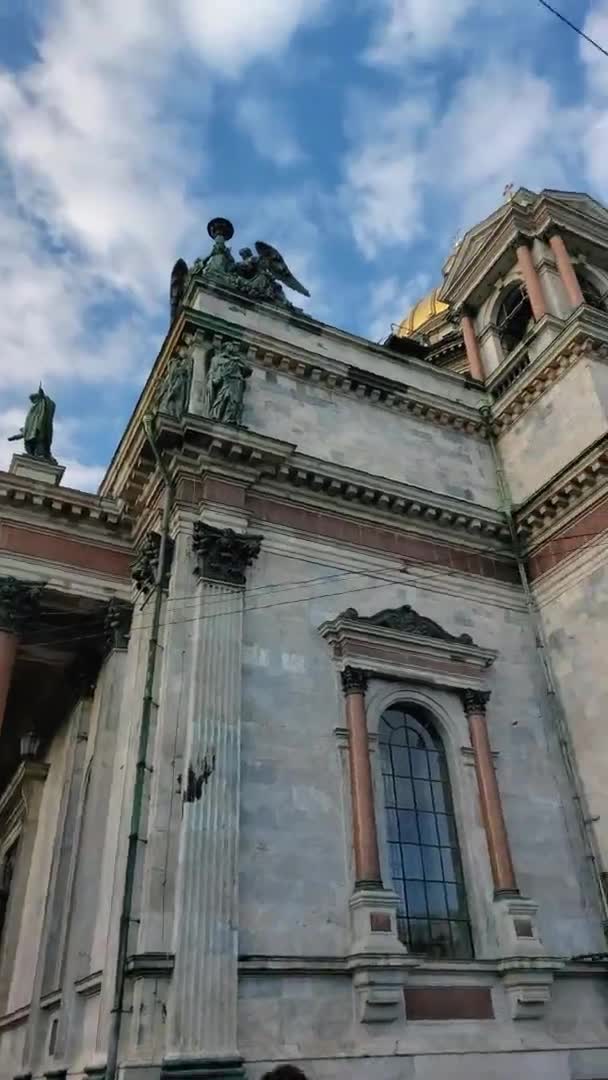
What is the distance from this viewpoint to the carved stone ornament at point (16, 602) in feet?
55.0

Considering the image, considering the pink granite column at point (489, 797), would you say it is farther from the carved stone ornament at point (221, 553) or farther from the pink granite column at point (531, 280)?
the pink granite column at point (531, 280)

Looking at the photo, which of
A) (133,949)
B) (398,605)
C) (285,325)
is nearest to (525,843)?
(398,605)

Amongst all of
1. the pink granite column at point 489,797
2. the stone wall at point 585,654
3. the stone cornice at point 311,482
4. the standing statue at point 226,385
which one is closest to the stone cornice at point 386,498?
the stone cornice at point 311,482

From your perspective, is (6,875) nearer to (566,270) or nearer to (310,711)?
(310,711)

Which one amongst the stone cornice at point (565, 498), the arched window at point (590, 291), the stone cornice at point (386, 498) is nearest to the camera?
the stone cornice at point (386, 498)

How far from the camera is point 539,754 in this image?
53.4 feet

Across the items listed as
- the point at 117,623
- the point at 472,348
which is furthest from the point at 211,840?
the point at 472,348

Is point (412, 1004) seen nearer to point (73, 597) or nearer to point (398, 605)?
point (398, 605)

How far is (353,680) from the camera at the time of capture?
14.9m

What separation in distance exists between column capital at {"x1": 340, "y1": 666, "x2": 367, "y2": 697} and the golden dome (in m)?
26.2

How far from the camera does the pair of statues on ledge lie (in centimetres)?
1698

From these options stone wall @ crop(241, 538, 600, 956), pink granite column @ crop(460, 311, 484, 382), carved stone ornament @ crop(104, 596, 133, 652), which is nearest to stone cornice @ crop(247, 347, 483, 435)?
pink granite column @ crop(460, 311, 484, 382)

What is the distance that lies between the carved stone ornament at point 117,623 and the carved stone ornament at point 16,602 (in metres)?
1.54

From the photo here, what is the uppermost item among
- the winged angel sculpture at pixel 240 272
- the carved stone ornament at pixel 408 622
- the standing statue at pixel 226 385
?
the winged angel sculpture at pixel 240 272
